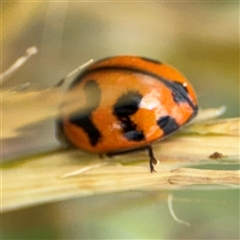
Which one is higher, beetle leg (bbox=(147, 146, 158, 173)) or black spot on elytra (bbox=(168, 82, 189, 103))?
black spot on elytra (bbox=(168, 82, 189, 103))

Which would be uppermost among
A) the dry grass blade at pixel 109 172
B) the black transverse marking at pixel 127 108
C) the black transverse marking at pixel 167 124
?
the black transverse marking at pixel 127 108

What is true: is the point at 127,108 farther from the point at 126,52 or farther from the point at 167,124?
the point at 126,52

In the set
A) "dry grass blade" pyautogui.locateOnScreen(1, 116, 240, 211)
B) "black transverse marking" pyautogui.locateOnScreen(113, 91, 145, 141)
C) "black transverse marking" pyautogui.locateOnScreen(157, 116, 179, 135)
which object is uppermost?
"black transverse marking" pyautogui.locateOnScreen(113, 91, 145, 141)

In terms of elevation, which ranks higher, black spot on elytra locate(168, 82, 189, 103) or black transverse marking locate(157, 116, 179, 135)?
black spot on elytra locate(168, 82, 189, 103)

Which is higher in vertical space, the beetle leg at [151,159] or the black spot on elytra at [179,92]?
the black spot on elytra at [179,92]

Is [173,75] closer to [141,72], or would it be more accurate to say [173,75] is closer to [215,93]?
[141,72]
